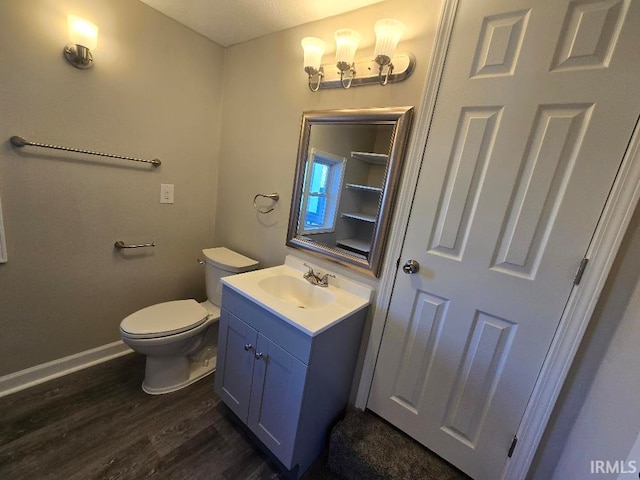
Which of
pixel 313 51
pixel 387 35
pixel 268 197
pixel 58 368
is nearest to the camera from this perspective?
pixel 387 35

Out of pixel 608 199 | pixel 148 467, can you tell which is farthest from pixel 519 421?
pixel 148 467

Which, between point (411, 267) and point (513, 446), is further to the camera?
point (411, 267)

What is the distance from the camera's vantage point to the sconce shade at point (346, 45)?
1161 millimetres

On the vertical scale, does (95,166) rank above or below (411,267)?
above

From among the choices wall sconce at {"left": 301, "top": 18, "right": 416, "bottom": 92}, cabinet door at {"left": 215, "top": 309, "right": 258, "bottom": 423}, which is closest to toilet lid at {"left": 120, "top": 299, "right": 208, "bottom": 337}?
cabinet door at {"left": 215, "top": 309, "right": 258, "bottom": 423}

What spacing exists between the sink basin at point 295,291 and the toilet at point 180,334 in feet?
1.08

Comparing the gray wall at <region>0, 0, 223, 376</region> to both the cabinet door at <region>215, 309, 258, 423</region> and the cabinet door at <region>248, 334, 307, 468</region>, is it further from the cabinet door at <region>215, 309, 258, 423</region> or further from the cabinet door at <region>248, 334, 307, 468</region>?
the cabinet door at <region>248, 334, 307, 468</region>

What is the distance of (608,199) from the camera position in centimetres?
79

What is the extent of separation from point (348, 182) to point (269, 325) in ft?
2.71

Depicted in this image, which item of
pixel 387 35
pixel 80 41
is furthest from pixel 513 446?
pixel 80 41

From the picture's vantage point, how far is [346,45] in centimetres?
117

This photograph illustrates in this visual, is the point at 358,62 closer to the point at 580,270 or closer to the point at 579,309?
the point at 580,270

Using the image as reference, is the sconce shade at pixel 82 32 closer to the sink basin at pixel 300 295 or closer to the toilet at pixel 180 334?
the toilet at pixel 180 334

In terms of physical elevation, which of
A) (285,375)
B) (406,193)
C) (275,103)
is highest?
(275,103)
